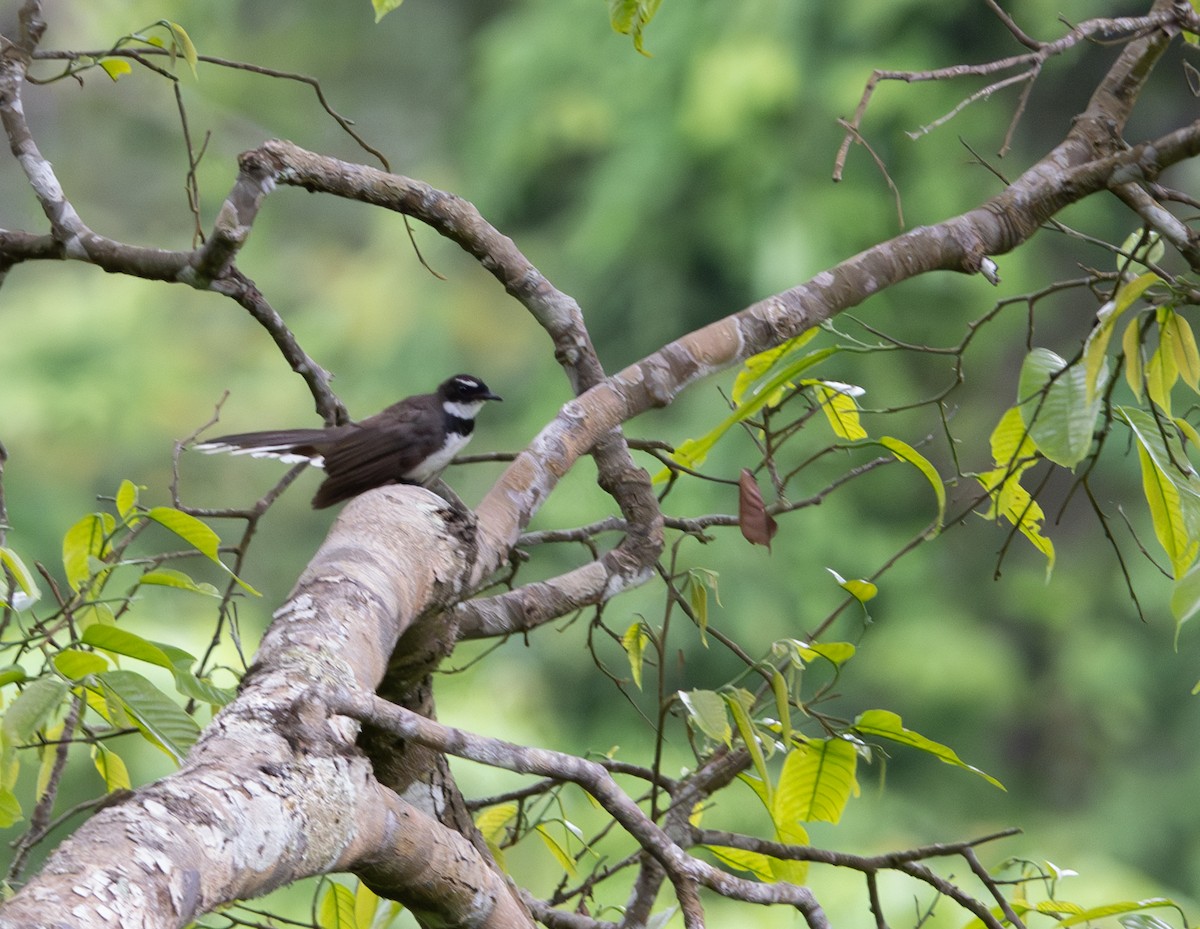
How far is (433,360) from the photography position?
8.63 m

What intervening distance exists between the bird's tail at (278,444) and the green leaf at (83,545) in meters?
1.22

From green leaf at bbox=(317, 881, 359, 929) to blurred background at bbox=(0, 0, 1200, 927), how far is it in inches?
154

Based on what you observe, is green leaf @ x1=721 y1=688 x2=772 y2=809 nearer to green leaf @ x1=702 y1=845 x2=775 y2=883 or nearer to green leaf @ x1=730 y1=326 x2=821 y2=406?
green leaf @ x1=702 y1=845 x2=775 y2=883

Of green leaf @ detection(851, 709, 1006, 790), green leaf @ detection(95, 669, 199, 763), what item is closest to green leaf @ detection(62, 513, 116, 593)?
green leaf @ detection(95, 669, 199, 763)

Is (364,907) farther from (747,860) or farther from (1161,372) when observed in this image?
(1161,372)

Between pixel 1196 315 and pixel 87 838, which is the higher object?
pixel 1196 315

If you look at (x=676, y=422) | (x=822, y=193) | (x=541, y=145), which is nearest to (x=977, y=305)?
(x=822, y=193)

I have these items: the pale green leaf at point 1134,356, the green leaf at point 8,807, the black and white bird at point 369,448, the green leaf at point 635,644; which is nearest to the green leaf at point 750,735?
the green leaf at point 635,644

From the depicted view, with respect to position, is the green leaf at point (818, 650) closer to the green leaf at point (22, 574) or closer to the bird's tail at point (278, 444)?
the green leaf at point (22, 574)

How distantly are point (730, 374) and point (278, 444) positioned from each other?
4.40 meters

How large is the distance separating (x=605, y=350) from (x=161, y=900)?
7.40m

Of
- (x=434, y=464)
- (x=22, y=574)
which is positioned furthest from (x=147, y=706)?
(x=434, y=464)

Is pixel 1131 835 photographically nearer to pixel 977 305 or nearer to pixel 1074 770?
pixel 1074 770

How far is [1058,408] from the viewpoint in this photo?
1.40 metres
